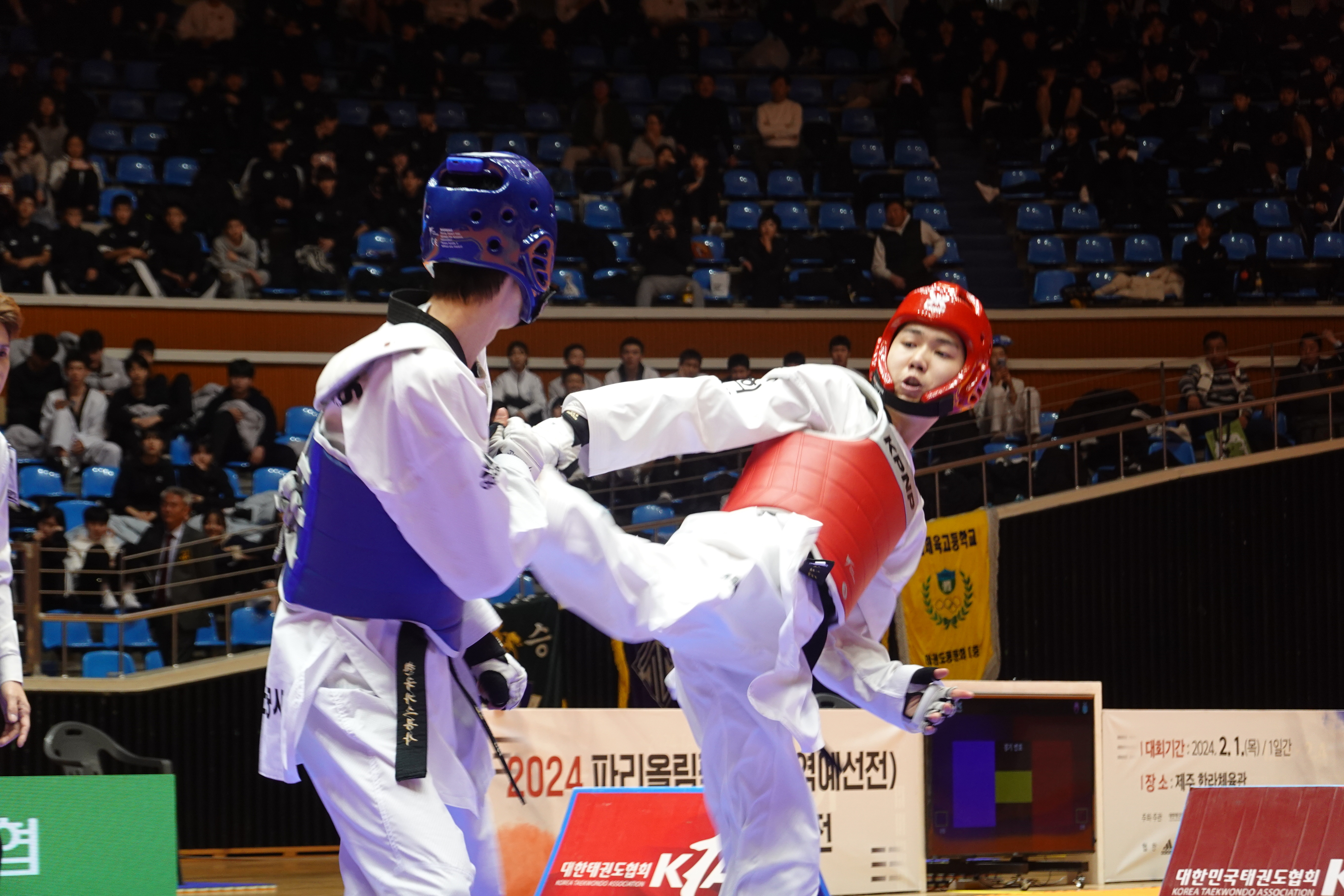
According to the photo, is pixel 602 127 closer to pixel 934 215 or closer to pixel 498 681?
pixel 934 215

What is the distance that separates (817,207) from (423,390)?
13.2m

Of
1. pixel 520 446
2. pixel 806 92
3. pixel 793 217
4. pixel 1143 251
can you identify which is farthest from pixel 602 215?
pixel 520 446

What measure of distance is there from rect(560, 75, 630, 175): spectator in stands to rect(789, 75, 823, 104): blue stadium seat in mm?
2502

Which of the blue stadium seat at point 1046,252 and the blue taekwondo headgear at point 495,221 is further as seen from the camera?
the blue stadium seat at point 1046,252

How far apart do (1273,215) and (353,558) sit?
48.7 ft

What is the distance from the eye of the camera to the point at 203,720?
378 inches

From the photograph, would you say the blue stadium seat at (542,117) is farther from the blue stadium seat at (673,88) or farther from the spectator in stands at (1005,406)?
the spectator in stands at (1005,406)

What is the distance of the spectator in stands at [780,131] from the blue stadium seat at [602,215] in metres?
2.10

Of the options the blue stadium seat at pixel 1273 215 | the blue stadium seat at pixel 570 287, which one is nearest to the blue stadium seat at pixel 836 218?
the blue stadium seat at pixel 570 287

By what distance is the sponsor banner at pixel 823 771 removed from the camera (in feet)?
25.4

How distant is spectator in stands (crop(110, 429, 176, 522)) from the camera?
1068 centimetres

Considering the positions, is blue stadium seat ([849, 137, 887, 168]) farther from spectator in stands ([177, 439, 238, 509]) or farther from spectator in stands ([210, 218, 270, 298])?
spectator in stands ([177, 439, 238, 509])

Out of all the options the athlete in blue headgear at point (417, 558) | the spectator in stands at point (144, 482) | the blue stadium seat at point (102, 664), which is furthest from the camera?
the spectator in stands at point (144, 482)

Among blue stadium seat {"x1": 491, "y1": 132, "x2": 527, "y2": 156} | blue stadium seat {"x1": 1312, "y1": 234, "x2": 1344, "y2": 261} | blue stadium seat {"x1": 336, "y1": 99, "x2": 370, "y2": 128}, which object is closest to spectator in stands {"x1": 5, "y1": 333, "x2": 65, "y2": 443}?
blue stadium seat {"x1": 336, "y1": 99, "x2": 370, "y2": 128}
